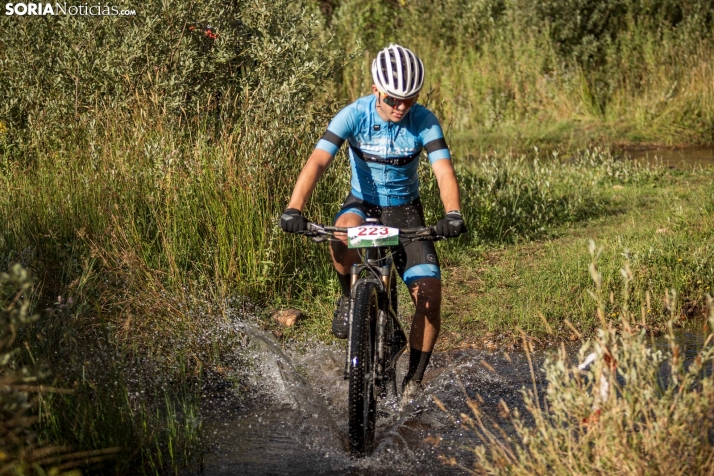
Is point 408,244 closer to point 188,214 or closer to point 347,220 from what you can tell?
point 347,220

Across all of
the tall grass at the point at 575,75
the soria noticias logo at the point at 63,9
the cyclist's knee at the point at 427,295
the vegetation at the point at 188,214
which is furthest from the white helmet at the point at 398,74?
the tall grass at the point at 575,75

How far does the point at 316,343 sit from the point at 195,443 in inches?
80.8

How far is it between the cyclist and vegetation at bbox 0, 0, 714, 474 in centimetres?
122

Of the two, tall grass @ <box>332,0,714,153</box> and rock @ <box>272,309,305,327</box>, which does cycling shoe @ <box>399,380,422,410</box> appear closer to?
rock @ <box>272,309,305,327</box>

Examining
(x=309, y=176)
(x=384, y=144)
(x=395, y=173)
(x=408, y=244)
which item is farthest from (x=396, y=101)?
(x=408, y=244)

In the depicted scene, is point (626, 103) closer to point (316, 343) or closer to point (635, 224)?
point (635, 224)

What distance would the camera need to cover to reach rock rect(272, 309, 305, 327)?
6723mm

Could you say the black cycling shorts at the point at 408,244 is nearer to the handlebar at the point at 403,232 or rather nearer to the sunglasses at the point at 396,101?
the handlebar at the point at 403,232

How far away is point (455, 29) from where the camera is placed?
1659 cm

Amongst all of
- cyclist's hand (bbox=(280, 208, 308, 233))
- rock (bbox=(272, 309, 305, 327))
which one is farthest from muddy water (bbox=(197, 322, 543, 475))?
cyclist's hand (bbox=(280, 208, 308, 233))

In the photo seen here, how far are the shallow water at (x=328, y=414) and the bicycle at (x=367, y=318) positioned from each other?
245mm

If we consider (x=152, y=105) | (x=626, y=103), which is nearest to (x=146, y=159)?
(x=152, y=105)

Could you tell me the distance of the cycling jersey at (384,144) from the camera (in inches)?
203

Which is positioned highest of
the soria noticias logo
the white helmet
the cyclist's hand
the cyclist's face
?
the soria noticias logo
